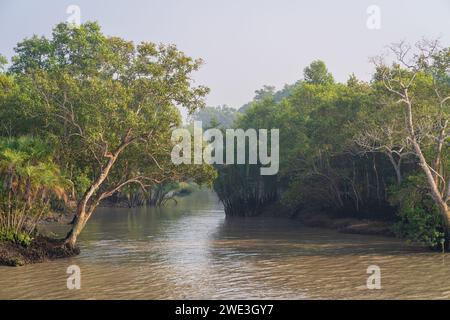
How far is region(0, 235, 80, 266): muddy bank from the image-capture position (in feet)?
72.6

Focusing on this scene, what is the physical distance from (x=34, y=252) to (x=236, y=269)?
338 inches

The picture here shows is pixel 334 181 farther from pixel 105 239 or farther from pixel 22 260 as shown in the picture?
pixel 22 260

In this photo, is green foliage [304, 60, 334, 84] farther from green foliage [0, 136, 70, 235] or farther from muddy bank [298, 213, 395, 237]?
green foliage [0, 136, 70, 235]

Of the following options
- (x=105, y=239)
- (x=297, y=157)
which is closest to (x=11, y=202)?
(x=105, y=239)

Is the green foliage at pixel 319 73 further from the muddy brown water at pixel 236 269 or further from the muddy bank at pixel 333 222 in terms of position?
the muddy brown water at pixel 236 269

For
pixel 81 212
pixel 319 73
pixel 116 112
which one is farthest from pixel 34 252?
pixel 319 73

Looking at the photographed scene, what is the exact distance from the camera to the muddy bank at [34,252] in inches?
871

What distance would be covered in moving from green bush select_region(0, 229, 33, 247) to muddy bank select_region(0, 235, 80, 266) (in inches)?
5.8

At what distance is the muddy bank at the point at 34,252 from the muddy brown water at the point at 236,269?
0.54 m

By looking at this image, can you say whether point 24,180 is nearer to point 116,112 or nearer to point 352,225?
point 116,112

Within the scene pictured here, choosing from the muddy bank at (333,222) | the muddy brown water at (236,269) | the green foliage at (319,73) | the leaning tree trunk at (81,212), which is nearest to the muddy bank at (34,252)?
the leaning tree trunk at (81,212)

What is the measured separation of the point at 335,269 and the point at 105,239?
629 inches

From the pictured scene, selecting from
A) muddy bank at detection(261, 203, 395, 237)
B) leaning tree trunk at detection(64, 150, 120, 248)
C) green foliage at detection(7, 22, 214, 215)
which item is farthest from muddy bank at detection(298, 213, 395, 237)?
leaning tree trunk at detection(64, 150, 120, 248)

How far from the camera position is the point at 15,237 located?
75.6 feet
